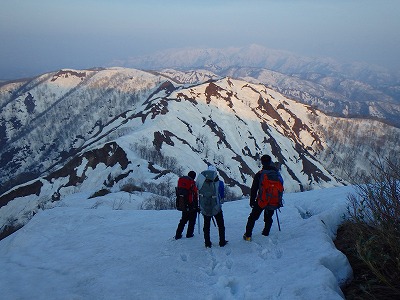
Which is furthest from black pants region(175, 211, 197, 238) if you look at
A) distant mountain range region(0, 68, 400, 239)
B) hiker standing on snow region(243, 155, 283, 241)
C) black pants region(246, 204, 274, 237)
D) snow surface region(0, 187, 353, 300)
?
distant mountain range region(0, 68, 400, 239)

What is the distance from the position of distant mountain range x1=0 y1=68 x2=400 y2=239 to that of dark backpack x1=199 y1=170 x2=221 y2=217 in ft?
14.7

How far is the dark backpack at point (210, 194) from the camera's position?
935 cm

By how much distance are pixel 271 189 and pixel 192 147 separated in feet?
269

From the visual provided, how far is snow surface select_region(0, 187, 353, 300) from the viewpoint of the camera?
22.5ft

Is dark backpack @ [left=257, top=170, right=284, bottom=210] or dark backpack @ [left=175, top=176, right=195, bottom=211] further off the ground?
dark backpack @ [left=257, top=170, right=284, bottom=210]

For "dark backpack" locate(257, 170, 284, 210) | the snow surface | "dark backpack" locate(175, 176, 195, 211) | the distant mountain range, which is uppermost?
"dark backpack" locate(257, 170, 284, 210)

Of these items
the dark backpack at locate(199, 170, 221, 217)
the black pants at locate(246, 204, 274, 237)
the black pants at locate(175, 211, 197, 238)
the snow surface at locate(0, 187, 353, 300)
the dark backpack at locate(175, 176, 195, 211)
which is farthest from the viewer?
the black pants at locate(175, 211, 197, 238)

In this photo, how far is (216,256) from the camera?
8.95 meters

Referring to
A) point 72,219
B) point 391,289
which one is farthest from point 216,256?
point 72,219

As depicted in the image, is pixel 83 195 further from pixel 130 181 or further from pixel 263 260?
pixel 263 260

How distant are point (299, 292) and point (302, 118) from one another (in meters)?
175

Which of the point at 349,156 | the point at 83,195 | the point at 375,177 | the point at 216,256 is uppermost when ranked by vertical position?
the point at 375,177

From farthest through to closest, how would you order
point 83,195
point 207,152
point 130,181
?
point 207,152
point 130,181
point 83,195

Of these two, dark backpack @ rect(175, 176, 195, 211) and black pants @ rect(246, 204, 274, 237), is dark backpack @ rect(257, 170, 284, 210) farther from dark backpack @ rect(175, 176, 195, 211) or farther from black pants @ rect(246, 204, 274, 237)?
dark backpack @ rect(175, 176, 195, 211)
